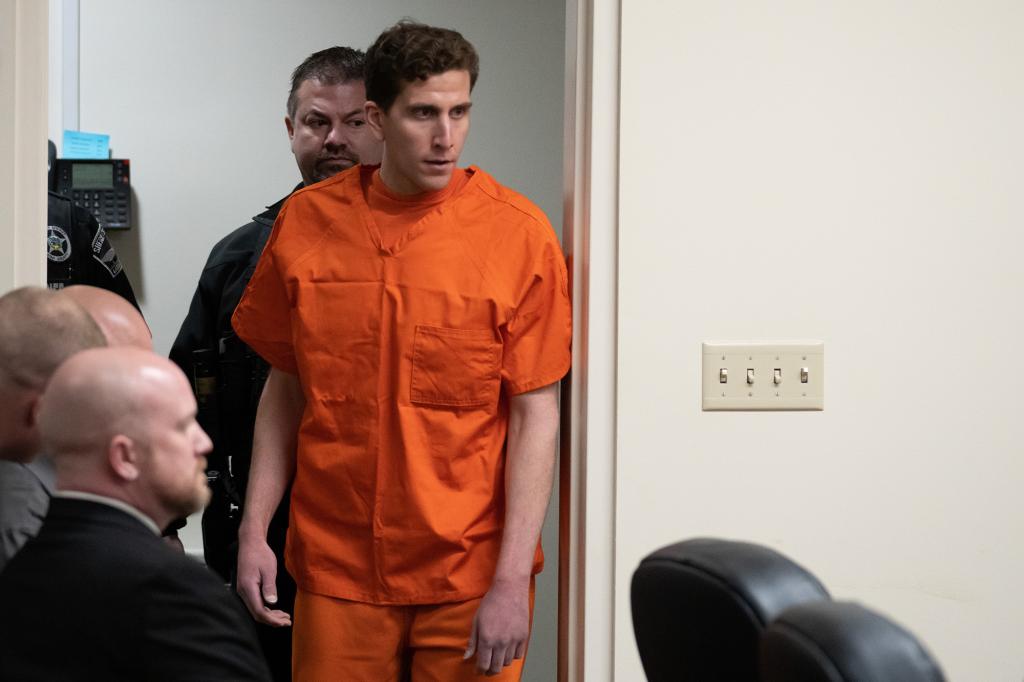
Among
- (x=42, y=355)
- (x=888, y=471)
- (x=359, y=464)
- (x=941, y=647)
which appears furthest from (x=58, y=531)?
(x=941, y=647)

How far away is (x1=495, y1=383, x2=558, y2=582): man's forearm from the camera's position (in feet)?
5.96

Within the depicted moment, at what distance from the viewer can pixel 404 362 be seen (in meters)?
1.83

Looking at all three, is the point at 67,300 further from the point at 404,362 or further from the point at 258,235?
the point at 258,235

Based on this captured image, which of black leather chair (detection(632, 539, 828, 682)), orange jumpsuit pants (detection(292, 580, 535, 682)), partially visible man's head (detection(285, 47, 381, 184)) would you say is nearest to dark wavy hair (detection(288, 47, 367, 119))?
partially visible man's head (detection(285, 47, 381, 184))

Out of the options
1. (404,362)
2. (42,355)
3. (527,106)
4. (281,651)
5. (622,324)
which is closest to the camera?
(42,355)

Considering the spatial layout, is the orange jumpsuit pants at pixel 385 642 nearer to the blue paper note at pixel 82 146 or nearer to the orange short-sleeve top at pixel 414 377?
the orange short-sleeve top at pixel 414 377

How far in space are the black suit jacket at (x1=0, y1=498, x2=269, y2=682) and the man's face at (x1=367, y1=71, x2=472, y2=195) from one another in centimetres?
88

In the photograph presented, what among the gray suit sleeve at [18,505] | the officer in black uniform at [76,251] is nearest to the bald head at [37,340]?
the gray suit sleeve at [18,505]

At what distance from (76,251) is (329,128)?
0.69 metres

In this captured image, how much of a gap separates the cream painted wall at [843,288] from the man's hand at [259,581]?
0.56 metres

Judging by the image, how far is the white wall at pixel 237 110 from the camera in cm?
345

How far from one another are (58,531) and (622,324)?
107 cm

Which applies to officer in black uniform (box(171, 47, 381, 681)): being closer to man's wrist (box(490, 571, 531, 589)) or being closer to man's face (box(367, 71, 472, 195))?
man's face (box(367, 71, 472, 195))

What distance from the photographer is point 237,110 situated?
3479mm
